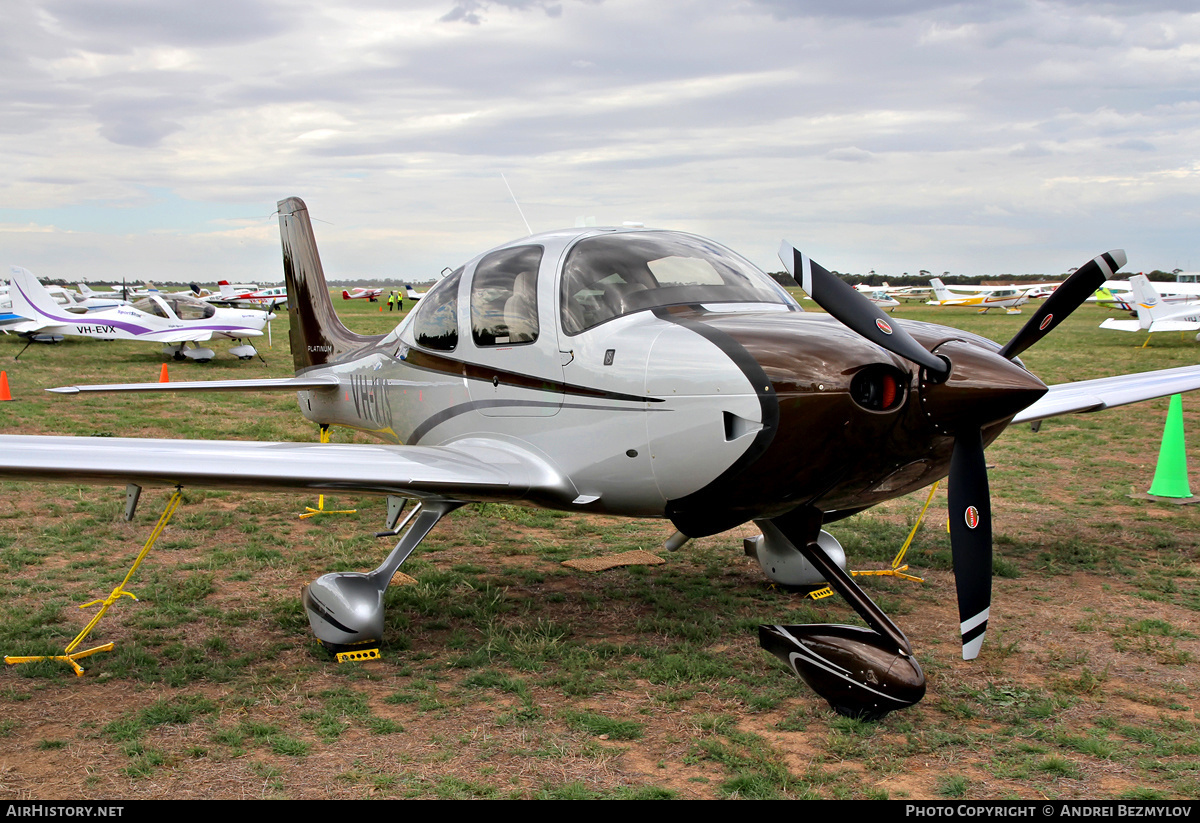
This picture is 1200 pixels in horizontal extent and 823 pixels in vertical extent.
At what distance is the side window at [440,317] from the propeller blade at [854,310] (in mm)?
2613

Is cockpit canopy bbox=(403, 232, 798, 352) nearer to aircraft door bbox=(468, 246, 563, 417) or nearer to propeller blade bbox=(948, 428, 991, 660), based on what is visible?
aircraft door bbox=(468, 246, 563, 417)

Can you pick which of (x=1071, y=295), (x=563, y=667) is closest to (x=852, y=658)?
(x=563, y=667)

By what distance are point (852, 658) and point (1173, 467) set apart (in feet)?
23.4

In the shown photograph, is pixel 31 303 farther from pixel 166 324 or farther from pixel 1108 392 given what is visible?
pixel 1108 392

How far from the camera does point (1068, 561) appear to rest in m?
7.32

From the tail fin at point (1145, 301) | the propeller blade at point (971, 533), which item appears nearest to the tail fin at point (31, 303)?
the propeller blade at point (971, 533)

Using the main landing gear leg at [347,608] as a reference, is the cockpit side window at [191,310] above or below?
above

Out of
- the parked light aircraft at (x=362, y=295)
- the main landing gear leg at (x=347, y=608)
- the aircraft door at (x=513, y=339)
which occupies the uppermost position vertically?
the parked light aircraft at (x=362, y=295)

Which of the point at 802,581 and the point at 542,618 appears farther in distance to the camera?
the point at 802,581

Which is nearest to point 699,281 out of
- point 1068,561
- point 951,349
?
point 951,349

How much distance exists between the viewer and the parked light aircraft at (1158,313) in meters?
29.8

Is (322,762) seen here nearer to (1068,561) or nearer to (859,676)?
(859,676)

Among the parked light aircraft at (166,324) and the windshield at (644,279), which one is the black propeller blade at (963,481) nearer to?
the windshield at (644,279)

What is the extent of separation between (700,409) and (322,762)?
97.6 inches
